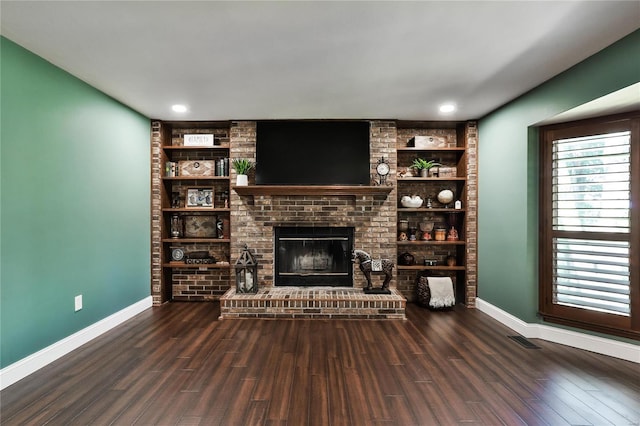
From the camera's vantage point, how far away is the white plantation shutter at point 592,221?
8.79ft

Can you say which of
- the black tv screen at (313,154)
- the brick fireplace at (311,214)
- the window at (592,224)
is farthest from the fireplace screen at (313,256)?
the window at (592,224)

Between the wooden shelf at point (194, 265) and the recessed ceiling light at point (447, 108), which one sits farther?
→ the wooden shelf at point (194, 265)

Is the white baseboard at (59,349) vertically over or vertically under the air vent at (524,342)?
over

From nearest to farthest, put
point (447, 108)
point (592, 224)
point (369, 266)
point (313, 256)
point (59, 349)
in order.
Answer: point (59, 349) → point (592, 224) → point (447, 108) → point (369, 266) → point (313, 256)

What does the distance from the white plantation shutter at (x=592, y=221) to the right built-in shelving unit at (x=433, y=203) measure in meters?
1.25

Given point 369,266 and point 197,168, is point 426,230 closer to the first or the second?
point 369,266

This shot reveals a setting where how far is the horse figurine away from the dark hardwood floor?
2.45 ft

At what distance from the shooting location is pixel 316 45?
7.45 feet

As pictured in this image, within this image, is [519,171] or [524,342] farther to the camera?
[519,171]

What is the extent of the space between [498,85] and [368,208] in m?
2.05

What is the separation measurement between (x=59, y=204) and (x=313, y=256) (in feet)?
9.41

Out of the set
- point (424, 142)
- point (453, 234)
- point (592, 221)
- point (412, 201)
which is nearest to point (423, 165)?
point (424, 142)

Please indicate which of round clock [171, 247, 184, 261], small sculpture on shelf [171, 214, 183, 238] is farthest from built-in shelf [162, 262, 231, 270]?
small sculpture on shelf [171, 214, 183, 238]

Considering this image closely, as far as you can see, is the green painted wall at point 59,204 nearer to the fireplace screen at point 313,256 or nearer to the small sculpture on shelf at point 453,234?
the fireplace screen at point 313,256
